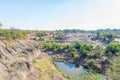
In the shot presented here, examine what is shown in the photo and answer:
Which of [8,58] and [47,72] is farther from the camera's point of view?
[47,72]

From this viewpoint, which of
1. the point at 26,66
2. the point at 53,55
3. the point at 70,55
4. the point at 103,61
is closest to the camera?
the point at 26,66

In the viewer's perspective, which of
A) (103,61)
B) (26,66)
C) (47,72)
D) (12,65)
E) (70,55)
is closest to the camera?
(12,65)

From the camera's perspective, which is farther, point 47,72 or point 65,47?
point 65,47

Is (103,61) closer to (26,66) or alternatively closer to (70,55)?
(70,55)

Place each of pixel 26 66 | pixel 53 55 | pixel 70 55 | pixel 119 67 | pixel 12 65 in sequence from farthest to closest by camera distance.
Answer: pixel 53 55 → pixel 70 55 → pixel 26 66 → pixel 12 65 → pixel 119 67

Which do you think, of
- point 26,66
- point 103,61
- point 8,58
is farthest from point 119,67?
point 103,61

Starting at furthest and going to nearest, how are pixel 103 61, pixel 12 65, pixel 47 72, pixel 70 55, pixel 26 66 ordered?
pixel 70 55
pixel 103 61
pixel 47 72
pixel 26 66
pixel 12 65

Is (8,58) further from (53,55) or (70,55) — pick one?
(53,55)

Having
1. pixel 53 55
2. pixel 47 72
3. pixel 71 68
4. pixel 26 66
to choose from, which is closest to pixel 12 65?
pixel 26 66

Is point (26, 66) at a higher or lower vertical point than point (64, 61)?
higher
